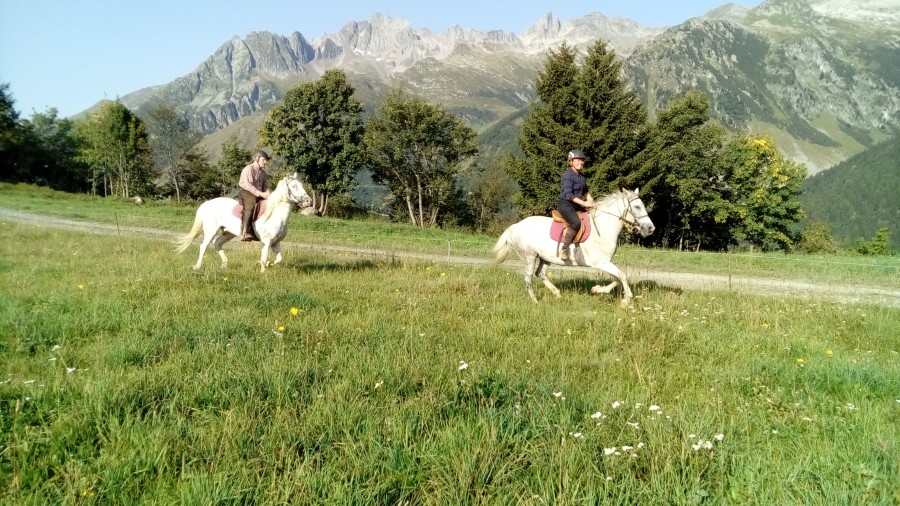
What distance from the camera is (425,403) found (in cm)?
419

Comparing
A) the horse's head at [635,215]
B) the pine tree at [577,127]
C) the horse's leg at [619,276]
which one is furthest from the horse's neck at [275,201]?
the pine tree at [577,127]

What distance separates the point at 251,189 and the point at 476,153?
48441 millimetres

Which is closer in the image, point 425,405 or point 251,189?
point 425,405

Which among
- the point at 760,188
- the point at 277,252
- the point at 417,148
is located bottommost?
the point at 277,252

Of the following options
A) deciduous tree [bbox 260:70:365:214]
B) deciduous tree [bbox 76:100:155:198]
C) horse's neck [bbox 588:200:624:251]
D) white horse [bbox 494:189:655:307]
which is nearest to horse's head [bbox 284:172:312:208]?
white horse [bbox 494:189:655:307]

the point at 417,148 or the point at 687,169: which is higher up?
the point at 417,148

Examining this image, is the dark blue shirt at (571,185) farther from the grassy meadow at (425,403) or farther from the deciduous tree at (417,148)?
the deciduous tree at (417,148)

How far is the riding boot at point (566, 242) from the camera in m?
10.8

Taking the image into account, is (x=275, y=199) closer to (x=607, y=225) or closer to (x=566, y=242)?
(x=566, y=242)

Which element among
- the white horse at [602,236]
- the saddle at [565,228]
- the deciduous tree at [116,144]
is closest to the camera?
the white horse at [602,236]

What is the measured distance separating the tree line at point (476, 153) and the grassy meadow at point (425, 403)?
31626mm

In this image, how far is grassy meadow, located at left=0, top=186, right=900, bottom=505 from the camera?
3145mm

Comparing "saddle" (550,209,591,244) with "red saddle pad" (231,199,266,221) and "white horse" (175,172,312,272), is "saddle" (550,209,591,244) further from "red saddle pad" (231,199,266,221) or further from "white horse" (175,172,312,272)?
"red saddle pad" (231,199,266,221)

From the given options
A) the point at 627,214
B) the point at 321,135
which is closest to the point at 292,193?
the point at 627,214
